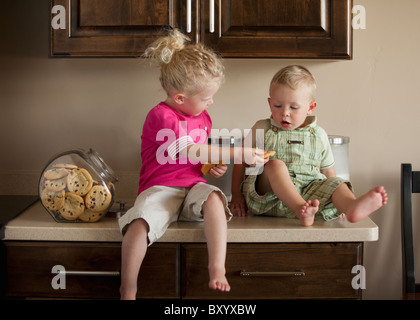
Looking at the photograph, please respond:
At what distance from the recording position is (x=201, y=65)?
1493 millimetres

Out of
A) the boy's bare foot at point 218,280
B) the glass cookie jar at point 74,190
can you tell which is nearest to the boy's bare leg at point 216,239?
the boy's bare foot at point 218,280

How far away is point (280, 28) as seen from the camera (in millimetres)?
1595

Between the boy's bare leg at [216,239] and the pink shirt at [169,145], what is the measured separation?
0.52 ft

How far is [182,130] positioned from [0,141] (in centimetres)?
84

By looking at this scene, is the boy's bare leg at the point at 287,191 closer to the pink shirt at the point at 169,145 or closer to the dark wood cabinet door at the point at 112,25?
the pink shirt at the point at 169,145

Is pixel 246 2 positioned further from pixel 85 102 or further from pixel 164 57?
pixel 85 102

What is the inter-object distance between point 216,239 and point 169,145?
304 mm

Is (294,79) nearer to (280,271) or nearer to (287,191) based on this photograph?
(287,191)

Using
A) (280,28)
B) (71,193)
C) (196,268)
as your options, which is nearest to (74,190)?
(71,193)

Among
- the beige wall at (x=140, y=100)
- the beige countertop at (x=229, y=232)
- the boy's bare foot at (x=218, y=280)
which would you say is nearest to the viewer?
the boy's bare foot at (x=218, y=280)

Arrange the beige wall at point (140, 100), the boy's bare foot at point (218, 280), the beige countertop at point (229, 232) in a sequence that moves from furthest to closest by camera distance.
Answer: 1. the beige wall at point (140, 100)
2. the beige countertop at point (229, 232)
3. the boy's bare foot at point (218, 280)

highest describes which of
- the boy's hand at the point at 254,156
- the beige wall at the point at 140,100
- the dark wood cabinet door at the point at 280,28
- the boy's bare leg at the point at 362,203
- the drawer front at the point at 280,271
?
the dark wood cabinet door at the point at 280,28

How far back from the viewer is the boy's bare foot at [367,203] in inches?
54.1
